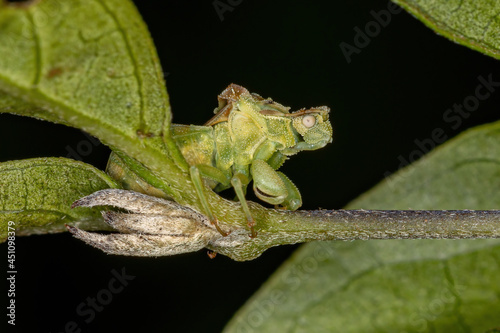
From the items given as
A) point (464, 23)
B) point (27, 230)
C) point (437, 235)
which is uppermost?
point (464, 23)

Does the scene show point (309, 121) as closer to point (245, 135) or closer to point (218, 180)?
point (245, 135)

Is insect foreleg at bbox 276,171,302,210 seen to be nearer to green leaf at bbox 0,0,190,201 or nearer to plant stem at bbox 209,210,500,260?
plant stem at bbox 209,210,500,260

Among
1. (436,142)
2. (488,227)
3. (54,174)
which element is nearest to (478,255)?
(488,227)

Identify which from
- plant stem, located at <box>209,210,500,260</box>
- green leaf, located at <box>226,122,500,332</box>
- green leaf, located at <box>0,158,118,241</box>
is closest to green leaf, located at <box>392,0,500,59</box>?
plant stem, located at <box>209,210,500,260</box>

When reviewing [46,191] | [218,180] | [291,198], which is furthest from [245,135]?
[46,191]

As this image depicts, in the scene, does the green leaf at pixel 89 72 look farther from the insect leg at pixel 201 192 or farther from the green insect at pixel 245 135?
the green insect at pixel 245 135

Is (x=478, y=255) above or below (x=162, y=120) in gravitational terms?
below

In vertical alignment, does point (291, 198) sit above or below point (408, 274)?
above

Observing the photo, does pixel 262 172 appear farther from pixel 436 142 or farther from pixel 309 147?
pixel 436 142
